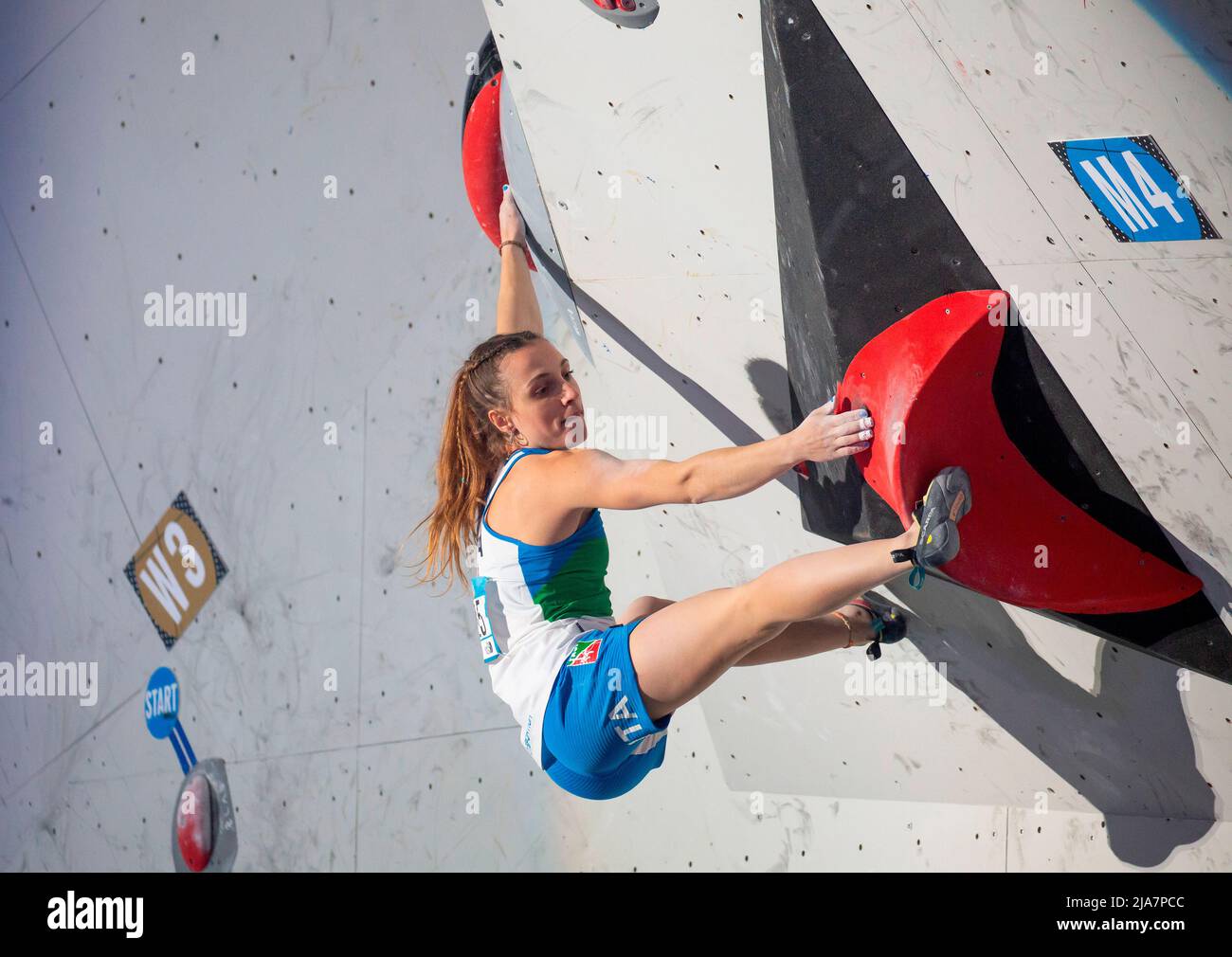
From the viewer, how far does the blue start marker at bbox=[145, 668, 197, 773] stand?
11.2 ft

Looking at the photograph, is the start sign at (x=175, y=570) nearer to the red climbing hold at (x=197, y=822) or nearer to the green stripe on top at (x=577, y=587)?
the red climbing hold at (x=197, y=822)

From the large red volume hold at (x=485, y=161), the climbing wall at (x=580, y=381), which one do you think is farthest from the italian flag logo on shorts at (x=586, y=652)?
the large red volume hold at (x=485, y=161)

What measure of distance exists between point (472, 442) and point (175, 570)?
190cm

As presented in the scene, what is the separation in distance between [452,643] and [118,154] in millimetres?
1902

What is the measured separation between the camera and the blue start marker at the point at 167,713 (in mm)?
3422

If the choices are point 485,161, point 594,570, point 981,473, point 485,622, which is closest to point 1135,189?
point 981,473

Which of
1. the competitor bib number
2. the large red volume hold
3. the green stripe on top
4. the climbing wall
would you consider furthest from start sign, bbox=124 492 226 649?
the green stripe on top

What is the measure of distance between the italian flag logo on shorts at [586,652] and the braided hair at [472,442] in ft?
1.05

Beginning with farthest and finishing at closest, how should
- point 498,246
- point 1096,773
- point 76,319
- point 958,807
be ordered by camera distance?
1. point 76,319
2. point 498,246
3. point 958,807
4. point 1096,773

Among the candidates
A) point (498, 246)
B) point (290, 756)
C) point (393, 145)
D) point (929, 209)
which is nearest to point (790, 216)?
point (929, 209)

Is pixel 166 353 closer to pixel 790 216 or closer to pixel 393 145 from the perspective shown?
pixel 393 145

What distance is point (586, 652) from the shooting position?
1778 millimetres

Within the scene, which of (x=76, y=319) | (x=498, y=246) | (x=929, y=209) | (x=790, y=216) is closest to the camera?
(x=929, y=209)
